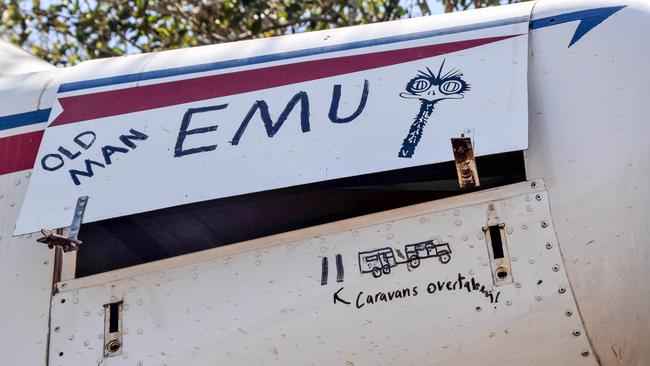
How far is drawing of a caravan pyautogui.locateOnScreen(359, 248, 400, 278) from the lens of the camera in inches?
130

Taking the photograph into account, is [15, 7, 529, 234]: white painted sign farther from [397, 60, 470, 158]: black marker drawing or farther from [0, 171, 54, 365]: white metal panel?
[0, 171, 54, 365]: white metal panel

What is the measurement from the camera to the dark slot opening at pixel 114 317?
3422 mm

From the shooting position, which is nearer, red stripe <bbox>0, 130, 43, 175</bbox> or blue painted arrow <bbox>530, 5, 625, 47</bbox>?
blue painted arrow <bbox>530, 5, 625, 47</bbox>

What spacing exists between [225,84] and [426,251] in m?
1.03

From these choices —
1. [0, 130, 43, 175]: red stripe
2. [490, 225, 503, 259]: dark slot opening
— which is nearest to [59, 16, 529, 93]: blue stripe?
[0, 130, 43, 175]: red stripe

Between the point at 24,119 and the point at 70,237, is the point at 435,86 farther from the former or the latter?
the point at 24,119

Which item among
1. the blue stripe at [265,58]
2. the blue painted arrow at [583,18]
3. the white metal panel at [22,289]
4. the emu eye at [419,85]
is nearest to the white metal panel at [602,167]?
the blue painted arrow at [583,18]

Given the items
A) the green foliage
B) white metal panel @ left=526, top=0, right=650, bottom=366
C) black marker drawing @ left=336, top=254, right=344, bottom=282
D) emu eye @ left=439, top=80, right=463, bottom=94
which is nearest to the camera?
white metal panel @ left=526, top=0, right=650, bottom=366

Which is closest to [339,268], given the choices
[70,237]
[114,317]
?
[114,317]

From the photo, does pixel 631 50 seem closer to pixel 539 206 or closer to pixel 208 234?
pixel 539 206

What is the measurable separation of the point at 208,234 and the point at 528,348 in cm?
123

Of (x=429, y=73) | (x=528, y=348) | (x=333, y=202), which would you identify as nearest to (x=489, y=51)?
(x=429, y=73)

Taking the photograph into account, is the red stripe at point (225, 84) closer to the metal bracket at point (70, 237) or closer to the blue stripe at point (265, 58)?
the blue stripe at point (265, 58)

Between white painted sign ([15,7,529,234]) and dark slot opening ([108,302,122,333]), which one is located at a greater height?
white painted sign ([15,7,529,234])
